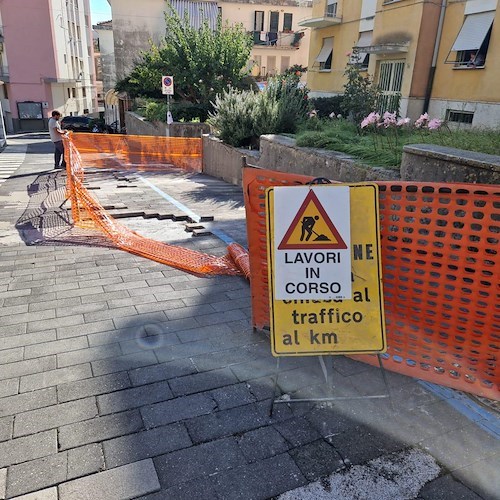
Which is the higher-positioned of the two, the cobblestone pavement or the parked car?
the cobblestone pavement

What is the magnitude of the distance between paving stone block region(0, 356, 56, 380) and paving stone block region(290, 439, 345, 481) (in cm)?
190

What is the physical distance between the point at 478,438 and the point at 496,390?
479 mm

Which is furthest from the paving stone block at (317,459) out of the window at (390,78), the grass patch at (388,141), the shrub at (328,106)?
the shrub at (328,106)

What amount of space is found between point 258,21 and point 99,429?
41983 mm

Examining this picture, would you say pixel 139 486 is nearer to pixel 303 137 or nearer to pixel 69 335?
pixel 69 335

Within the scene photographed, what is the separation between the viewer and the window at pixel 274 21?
1518 inches

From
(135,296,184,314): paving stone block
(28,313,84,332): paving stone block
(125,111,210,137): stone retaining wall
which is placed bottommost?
(135,296,184,314): paving stone block

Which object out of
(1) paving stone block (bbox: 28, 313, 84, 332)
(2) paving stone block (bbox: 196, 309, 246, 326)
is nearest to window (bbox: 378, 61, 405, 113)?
(2) paving stone block (bbox: 196, 309, 246, 326)

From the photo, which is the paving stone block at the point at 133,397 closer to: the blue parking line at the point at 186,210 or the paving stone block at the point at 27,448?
the paving stone block at the point at 27,448

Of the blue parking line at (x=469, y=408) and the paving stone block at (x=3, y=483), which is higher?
the blue parking line at (x=469, y=408)

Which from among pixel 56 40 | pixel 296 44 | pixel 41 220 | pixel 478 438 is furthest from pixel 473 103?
pixel 56 40

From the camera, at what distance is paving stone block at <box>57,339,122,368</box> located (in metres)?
3.27

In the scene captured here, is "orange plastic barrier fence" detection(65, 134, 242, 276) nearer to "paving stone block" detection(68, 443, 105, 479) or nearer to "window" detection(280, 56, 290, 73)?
"paving stone block" detection(68, 443, 105, 479)

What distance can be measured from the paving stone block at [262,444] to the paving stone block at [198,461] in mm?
46
